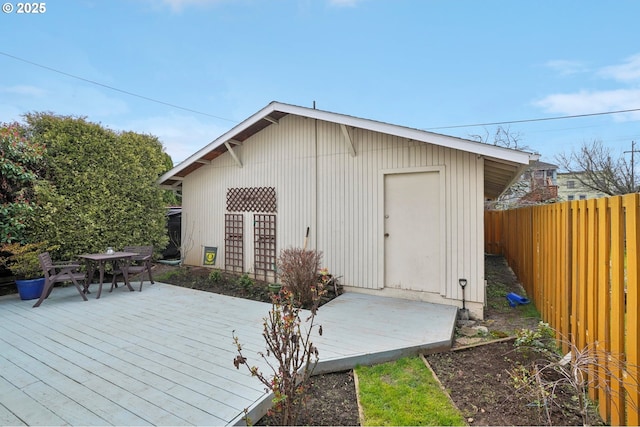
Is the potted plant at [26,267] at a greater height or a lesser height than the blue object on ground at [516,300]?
greater

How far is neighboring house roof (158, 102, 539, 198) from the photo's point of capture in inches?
166

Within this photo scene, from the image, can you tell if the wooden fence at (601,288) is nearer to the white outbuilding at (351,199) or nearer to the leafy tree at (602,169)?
the white outbuilding at (351,199)

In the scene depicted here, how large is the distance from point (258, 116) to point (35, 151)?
4094 mm

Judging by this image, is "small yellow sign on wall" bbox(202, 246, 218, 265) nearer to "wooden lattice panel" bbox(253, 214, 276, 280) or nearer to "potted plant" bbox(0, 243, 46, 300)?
"wooden lattice panel" bbox(253, 214, 276, 280)

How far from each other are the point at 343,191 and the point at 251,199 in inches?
92.7

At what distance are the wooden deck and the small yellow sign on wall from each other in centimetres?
203

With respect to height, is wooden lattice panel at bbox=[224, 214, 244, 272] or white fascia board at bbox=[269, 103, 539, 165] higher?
white fascia board at bbox=[269, 103, 539, 165]

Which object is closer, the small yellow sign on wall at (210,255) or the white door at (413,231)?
the white door at (413,231)

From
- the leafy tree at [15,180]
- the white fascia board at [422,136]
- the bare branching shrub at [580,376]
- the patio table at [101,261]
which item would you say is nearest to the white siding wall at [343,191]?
the white fascia board at [422,136]

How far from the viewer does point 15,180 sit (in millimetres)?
5465

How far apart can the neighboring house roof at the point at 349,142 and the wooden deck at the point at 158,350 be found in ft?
7.77

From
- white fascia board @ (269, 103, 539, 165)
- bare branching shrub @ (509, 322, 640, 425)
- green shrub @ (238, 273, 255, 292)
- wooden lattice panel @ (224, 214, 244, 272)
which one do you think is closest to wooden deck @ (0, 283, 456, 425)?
green shrub @ (238, 273, 255, 292)

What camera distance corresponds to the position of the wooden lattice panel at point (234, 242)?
7.16m

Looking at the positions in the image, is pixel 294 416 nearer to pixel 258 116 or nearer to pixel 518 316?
pixel 518 316
